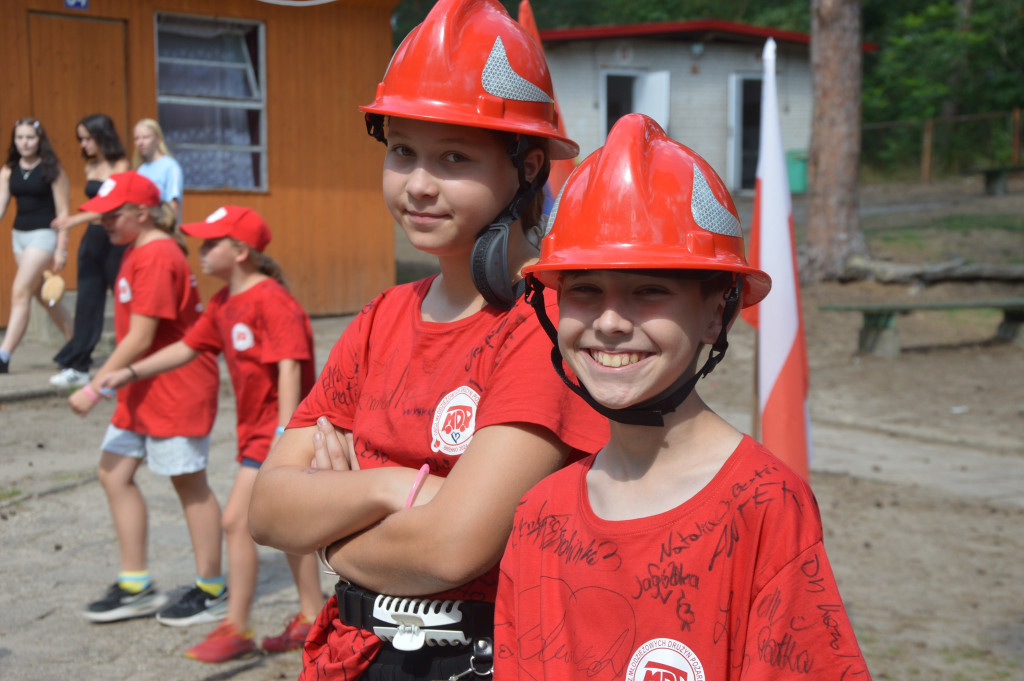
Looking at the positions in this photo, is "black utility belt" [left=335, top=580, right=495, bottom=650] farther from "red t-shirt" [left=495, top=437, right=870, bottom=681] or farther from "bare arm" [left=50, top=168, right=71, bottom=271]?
"bare arm" [left=50, top=168, right=71, bottom=271]

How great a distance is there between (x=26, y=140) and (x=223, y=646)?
624cm

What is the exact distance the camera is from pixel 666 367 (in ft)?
5.85

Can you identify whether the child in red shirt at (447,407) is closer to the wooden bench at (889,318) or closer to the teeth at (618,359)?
the teeth at (618,359)

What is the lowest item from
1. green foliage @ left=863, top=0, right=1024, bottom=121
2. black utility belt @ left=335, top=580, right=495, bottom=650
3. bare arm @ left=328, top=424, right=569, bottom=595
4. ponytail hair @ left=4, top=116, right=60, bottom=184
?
black utility belt @ left=335, top=580, right=495, bottom=650

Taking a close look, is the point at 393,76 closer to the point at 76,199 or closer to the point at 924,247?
the point at 76,199

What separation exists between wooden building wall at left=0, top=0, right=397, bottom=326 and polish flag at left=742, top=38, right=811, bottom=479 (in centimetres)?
837

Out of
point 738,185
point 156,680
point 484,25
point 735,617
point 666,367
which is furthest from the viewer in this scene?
point 738,185

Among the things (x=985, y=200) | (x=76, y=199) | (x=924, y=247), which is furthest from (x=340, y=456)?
(x=985, y=200)

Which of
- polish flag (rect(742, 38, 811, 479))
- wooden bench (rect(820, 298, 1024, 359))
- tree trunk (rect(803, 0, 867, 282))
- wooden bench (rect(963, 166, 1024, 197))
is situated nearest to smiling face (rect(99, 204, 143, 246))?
polish flag (rect(742, 38, 811, 479))

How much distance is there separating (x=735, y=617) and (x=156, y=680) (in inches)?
138

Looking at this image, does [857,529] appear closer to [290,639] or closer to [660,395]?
[290,639]

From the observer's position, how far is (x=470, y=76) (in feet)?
7.02

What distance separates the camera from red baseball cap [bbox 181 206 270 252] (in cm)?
469

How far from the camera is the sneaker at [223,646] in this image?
4578 mm
